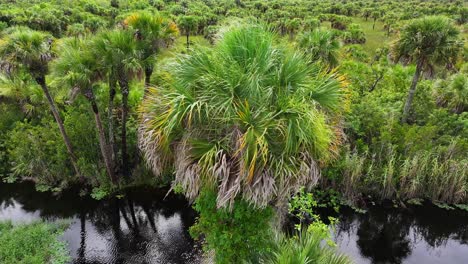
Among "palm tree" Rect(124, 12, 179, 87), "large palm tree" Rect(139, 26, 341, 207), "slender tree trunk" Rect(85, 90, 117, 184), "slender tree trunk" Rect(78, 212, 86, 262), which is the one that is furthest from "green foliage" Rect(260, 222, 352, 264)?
"slender tree trunk" Rect(85, 90, 117, 184)

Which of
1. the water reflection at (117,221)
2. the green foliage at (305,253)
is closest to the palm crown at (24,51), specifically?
the water reflection at (117,221)

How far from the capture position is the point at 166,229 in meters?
12.9

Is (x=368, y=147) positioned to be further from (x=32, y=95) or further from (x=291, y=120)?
(x=32, y=95)

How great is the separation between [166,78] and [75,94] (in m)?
6.18

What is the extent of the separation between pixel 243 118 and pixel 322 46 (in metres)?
12.2

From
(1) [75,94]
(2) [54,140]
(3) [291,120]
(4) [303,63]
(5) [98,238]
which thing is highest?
(4) [303,63]

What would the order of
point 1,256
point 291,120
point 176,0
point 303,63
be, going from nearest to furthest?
point 291,120 → point 303,63 → point 1,256 → point 176,0

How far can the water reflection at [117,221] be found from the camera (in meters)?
11.6

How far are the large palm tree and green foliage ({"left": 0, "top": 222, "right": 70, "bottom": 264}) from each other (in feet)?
21.4

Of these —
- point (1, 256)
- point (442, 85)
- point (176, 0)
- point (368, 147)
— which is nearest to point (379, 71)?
point (442, 85)

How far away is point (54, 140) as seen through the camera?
50.5 ft

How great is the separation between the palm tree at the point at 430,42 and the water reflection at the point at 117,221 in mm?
11600

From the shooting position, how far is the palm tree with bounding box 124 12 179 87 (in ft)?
39.3

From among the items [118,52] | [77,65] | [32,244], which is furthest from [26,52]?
[32,244]
